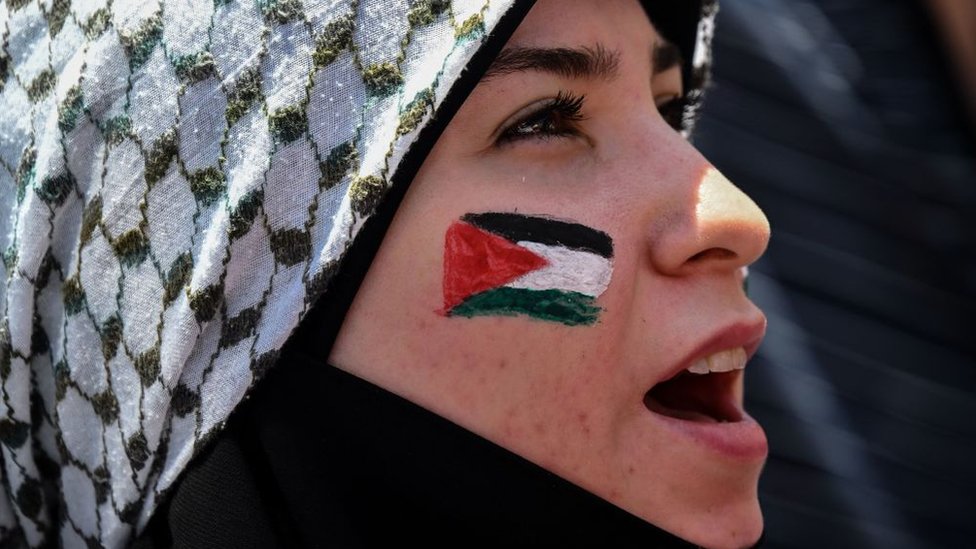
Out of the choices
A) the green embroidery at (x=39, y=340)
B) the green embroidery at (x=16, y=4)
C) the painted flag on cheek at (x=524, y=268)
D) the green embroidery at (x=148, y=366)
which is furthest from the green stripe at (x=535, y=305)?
the green embroidery at (x=16, y=4)

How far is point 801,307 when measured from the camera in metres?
3.01

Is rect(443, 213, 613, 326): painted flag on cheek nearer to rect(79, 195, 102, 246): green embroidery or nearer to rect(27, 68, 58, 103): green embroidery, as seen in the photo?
rect(79, 195, 102, 246): green embroidery

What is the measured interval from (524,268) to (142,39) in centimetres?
69

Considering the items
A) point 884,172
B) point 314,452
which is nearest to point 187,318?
point 314,452

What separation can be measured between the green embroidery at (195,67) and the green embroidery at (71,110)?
17 centimetres

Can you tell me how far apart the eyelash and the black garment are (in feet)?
1.49

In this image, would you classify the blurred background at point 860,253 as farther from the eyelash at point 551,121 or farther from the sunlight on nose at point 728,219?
the eyelash at point 551,121

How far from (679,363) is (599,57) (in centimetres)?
51

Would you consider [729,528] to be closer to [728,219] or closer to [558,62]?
[728,219]

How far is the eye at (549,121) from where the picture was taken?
172cm

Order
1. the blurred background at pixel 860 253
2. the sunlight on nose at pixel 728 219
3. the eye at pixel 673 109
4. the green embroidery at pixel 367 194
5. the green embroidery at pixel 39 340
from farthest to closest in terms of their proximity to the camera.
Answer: the blurred background at pixel 860 253
the eye at pixel 673 109
the green embroidery at pixel 39 340
the sunlight on nose at pixel 728 219
the green embroidery at pixel 367 194

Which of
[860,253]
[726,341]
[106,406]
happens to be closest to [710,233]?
[726,341]

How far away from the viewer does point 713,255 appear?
68.2 inches

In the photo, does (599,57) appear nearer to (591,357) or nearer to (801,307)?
(591,357)
